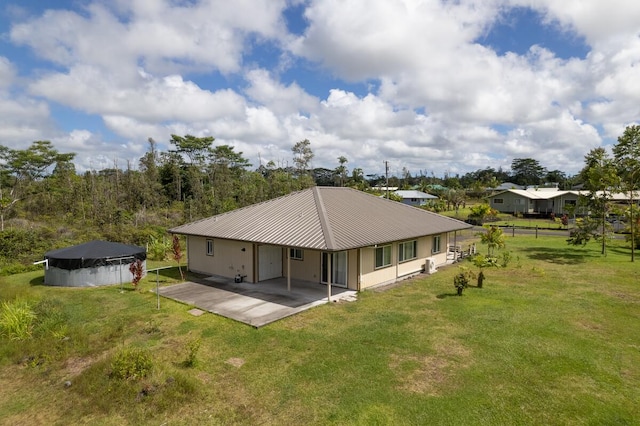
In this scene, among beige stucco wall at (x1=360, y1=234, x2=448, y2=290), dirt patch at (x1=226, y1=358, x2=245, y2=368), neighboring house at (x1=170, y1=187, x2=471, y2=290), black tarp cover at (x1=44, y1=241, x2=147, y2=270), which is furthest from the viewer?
black tarp cover at (x1=44, y1=241, x2=147, y2=270)

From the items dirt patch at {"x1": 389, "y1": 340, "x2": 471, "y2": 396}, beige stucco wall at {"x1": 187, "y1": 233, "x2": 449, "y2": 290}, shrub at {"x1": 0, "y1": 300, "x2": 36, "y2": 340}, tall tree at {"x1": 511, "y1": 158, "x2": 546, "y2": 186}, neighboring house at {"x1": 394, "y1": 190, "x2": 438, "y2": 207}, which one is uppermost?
tall tree at {"x1": 511, "y1": 158, "x2": 546, "y2": 186}

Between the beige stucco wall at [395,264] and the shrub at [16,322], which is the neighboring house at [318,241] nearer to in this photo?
the beige stucco wall at [395,264]

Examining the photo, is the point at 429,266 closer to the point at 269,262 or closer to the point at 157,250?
the point at 269,262

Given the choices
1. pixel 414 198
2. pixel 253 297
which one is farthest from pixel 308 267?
pixel 414 198

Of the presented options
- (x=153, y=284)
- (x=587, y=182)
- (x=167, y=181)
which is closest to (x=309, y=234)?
(x=153, y=284)

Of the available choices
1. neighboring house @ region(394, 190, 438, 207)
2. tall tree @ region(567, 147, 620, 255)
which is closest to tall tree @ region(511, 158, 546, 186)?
neighboring house @ region(394, 190, 438, 207)

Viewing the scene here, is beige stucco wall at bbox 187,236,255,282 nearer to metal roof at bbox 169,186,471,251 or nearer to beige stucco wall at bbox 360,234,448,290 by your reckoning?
metal roof at bbox 169,186,471,251

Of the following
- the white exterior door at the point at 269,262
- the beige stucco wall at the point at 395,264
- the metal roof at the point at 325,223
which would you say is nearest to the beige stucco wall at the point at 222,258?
the white exterior door at the point at 269,262

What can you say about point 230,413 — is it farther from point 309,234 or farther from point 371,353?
point 309,234
